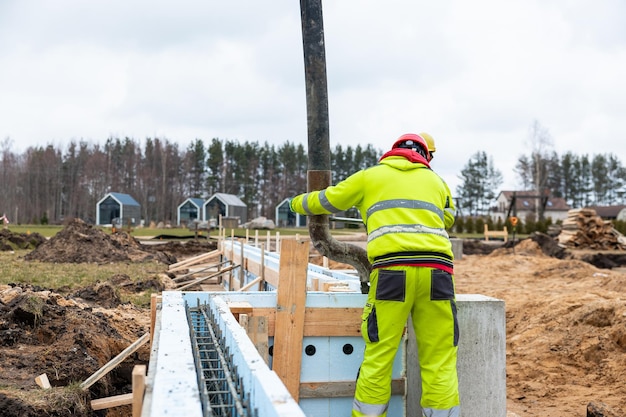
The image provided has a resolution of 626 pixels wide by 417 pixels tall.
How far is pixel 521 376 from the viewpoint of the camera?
7148mm

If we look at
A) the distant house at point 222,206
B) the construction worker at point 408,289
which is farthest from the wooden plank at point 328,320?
the distant house at point 222,206

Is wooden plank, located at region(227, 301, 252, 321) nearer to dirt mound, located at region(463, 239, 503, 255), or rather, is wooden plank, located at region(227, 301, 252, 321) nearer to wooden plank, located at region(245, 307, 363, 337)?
wooden plank, located at region(245, 307, 363, 337)

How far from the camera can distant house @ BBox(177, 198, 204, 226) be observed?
203 ft

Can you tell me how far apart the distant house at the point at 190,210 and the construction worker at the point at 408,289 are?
5864 centimetres

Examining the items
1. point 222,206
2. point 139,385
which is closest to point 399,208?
point 139,385

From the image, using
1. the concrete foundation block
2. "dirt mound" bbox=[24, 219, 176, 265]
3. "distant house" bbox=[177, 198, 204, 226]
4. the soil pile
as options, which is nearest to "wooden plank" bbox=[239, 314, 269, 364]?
the concrete foundation block

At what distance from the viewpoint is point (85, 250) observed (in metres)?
17.9

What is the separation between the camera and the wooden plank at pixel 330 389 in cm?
439

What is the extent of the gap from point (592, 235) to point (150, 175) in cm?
5655

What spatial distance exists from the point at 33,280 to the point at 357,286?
8.17 m

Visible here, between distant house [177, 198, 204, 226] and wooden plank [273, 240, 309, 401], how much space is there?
5802cm

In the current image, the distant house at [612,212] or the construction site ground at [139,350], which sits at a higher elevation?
the distant house at [612,212]

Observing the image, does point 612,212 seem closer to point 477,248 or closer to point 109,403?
point 477,248

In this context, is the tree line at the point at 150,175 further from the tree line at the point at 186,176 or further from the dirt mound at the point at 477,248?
the dirt mound at the point at 477,248
